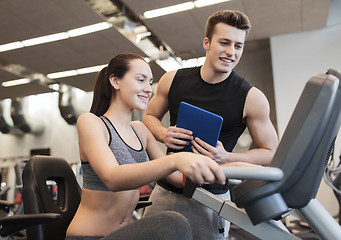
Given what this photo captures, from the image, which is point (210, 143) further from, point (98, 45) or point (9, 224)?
point (98, 45)

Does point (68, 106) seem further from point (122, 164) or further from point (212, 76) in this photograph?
point (122, 164)

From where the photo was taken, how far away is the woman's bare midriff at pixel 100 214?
1.11 meters

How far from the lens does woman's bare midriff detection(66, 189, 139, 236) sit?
111 centimetres

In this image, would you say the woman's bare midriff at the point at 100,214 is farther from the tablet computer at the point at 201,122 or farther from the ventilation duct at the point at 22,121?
the ventilation duct at the point at 22,121

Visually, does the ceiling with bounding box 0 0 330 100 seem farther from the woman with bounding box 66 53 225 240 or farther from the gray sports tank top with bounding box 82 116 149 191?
the gray sports tank top with bounding box 82 116 149 191

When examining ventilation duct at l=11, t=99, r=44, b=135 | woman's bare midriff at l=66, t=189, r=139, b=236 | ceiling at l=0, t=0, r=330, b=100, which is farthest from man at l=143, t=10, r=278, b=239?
ventilation duct at l=11, t=99, r=44, b=135

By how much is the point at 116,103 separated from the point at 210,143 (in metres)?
0.46

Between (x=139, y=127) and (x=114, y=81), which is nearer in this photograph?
(x=114, y=81)

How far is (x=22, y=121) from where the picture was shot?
10.0 m

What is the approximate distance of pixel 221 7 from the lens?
5.12 metres

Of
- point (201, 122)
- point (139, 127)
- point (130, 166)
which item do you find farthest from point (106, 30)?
point (130, 166)

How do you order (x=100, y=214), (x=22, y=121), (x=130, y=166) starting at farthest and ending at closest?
(x=22, y=121), (x=100, y=214), (x=130, y=166)

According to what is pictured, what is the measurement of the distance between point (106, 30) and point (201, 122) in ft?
16.5

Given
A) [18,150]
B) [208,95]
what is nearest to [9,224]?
[208,95]
